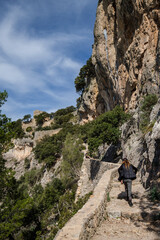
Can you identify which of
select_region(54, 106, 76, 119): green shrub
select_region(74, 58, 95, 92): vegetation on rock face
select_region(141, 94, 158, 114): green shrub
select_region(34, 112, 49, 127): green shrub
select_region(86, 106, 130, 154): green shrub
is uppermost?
select_region(74, 58, 95, 92): vegetation on rock face

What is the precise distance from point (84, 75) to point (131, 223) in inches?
1721

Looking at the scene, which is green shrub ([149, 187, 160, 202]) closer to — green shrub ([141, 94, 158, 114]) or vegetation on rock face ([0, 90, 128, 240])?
vegetation on rock face ([0, 90, 128, 240])

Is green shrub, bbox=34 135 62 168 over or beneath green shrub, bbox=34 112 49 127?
beneath

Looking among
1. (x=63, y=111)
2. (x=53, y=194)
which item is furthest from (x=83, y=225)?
(x=63, y=111)

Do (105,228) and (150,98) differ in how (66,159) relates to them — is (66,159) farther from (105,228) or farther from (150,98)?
(105,228)

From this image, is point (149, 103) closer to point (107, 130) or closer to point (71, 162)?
point (107, 130)

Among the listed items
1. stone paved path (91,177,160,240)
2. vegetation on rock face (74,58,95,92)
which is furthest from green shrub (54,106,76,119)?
stone paved path (91,177,160,240)

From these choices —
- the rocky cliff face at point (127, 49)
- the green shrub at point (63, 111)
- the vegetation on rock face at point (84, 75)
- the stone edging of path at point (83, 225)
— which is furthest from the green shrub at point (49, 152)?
the green shrub at point (63, 111)

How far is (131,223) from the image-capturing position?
4039 mm

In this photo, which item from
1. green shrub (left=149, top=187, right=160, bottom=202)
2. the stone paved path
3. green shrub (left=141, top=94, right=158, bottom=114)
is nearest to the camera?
the stone paved path

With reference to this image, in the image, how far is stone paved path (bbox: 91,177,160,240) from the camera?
346 cm

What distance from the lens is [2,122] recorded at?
368 inches

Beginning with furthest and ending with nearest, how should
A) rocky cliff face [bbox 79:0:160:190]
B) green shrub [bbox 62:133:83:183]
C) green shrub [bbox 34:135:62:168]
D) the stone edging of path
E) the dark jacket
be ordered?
green shrub [bbox 34:135:62:168] < green shrub [bbox 62:133:83:183] < rocky cliff face [bbox 79:0:160:190] < the dark jacket < the stone edging of path

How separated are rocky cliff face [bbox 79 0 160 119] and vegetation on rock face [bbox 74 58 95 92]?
7.52m
